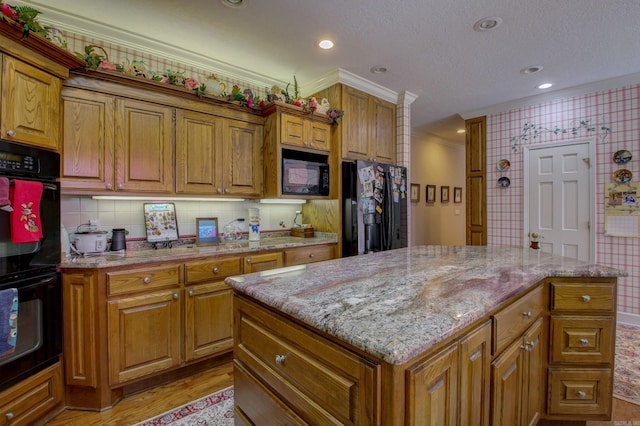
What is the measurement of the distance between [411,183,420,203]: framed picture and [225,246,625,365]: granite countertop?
3.60 metres

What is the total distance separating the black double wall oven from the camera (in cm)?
152

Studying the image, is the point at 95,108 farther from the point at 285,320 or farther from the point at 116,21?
the point at 285,320

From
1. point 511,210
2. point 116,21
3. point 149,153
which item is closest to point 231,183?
point 149,153

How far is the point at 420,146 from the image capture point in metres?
5.62

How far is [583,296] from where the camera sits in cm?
150

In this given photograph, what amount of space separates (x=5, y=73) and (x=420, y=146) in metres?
5.41

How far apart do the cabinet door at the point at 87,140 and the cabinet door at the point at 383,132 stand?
2554mm

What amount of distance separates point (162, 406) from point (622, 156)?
4930mm

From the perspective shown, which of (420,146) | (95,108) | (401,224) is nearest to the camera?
(95,108)

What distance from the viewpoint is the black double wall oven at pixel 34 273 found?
152 cm

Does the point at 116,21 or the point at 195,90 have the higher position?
the point at 116,21

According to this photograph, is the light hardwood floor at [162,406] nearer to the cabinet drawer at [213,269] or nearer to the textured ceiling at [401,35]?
the cabinet drawer at [213,269]

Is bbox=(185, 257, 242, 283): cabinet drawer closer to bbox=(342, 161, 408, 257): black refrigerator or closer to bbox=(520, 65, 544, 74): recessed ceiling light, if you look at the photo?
bbox=(342, 161, 408, 257): black refrigerator

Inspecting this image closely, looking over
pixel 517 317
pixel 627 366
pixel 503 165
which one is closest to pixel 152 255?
pixel 517 317
